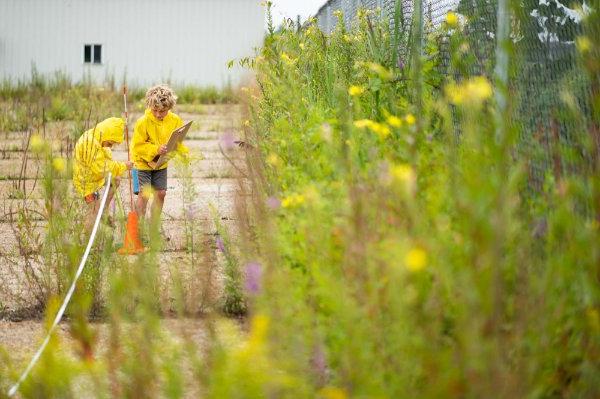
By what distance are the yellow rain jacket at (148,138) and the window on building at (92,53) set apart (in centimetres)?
1590

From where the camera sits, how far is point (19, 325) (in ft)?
15.1

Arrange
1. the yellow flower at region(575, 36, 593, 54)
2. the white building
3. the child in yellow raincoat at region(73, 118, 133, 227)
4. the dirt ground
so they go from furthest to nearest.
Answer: the white building < the child in yellow raincoat at region(73, 118, 133, 227) < the dirt ground < the yellow flower at region(575, 36, 593, 54)

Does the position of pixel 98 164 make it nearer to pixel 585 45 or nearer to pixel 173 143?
pixel 173 143

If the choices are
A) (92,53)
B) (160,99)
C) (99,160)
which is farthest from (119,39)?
(99,160)

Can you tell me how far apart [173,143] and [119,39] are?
16631mm

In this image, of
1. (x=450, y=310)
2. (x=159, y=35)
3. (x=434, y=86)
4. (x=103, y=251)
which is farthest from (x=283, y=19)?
(x=159, y=35)

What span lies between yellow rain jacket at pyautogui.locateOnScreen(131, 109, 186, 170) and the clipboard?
5 cm

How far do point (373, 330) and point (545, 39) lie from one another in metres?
2.26

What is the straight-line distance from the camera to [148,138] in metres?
7.34

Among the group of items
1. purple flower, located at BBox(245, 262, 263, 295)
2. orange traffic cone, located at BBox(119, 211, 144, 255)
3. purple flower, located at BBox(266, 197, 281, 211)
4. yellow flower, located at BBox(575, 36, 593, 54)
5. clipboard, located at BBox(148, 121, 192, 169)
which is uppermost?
yellow flower, located at BBox(575, 36, 593, 54)

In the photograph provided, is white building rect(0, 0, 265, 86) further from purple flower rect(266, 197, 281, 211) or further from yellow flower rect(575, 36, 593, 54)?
yellow flower rect(575, 36, 593, 54)

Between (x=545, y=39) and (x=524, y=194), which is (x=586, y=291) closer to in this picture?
(x=524, y=194)

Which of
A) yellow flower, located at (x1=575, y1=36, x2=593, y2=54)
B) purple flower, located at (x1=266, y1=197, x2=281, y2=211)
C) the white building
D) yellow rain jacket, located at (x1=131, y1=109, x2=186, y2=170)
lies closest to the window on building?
the white building

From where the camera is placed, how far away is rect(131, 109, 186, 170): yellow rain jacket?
23.6 feet
